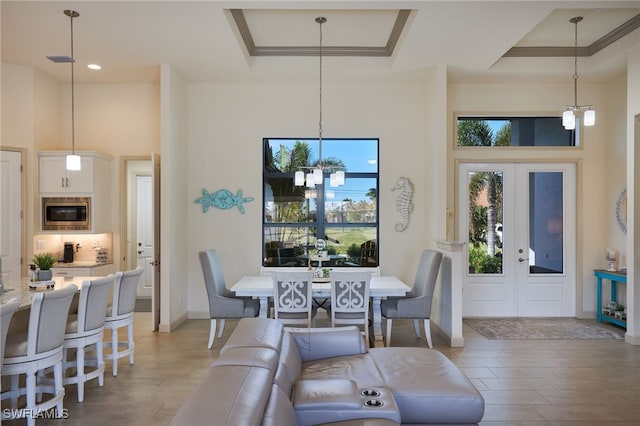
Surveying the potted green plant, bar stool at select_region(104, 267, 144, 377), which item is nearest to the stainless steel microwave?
the potted green plant

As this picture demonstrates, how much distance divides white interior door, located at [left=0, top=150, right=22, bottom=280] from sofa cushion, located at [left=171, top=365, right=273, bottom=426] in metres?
4.93

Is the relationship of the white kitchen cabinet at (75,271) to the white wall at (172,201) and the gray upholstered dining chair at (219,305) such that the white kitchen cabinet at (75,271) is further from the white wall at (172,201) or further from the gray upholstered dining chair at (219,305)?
the gray upholstered dining chair at (219,305)

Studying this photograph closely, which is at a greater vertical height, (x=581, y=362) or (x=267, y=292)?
(x=267, y=292)

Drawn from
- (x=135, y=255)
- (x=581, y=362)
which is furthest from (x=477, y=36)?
(x=135, y=255)

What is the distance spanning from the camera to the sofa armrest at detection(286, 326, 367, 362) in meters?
3.04

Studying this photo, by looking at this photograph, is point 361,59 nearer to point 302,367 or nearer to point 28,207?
point 302,367

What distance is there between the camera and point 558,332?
5.25 metres

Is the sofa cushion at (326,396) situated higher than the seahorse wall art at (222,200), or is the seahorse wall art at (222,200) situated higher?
the seahorse wall art at (222,200)

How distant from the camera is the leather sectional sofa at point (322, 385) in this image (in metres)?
1.49

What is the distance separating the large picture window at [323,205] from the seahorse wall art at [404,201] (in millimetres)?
333

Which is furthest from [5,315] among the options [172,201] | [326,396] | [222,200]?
[222,200]

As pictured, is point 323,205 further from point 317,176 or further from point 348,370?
Result: point 348,370

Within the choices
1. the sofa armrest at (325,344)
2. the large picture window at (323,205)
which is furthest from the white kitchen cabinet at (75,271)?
the sofa armrest at (325,344)

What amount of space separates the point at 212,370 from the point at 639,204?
5.31 meters
